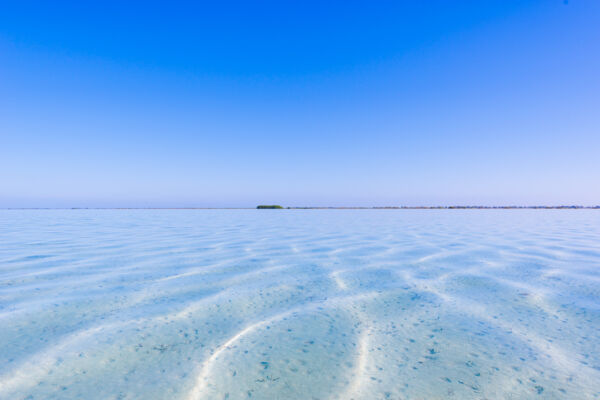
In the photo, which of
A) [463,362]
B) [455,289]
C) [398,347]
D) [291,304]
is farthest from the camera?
[455,289]

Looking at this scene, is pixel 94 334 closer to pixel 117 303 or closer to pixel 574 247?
pixel 117 303

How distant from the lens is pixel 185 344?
2291mm

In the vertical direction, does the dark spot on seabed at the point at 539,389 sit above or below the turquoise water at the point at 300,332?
below

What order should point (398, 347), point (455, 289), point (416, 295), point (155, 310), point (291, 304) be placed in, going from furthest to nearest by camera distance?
point (455, 289)
point (416, 295)
point (291, 304)
point (155, 310)
point (398, 347)

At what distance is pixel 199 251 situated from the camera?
673 centimetres

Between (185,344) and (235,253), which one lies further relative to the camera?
(235,253)

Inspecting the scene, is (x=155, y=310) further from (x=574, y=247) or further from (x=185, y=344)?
(x=574, y=247)

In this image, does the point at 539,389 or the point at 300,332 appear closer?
the point at 539,389

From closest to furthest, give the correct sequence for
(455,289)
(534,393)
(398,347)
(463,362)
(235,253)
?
(534,393), (463,362), (398,347), (455,289), (235,253)

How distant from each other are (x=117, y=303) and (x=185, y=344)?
1.44 meters

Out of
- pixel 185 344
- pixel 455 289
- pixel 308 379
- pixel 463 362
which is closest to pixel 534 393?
pixel 463 362

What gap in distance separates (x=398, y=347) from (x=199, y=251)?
5485 mm

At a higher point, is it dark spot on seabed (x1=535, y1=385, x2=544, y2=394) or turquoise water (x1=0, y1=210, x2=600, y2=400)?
turquoise water (x1=0, y1=210, x2=600, y2=400)

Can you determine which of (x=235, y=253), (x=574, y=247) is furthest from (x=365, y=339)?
(x=574, y=247)
